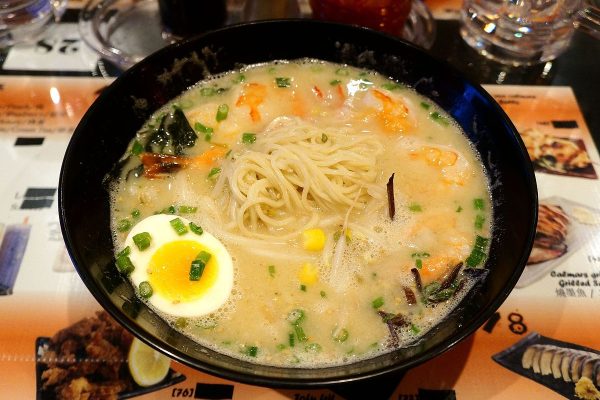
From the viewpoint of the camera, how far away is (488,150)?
2061 millimetres

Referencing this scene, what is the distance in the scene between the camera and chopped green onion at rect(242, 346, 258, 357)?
5.18ft

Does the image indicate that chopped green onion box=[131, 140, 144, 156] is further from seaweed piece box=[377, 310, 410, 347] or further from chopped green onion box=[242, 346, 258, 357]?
seaweed piece box=[377, 310, 410, 347]

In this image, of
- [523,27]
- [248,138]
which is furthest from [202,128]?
[523,27]

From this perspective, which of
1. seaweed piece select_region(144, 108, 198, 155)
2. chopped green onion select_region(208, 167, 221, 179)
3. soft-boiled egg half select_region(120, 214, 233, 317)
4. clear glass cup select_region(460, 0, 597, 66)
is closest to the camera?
soft-boiled egg half select_region(120, 214, 233, 317)

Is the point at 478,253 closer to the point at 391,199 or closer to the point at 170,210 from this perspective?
the point at 391,199

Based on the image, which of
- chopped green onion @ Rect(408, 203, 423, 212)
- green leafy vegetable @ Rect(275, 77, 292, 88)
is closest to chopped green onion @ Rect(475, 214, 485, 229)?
chopped green onion @ Rect(408, 203, 423, 212)

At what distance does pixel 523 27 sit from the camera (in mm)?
2861

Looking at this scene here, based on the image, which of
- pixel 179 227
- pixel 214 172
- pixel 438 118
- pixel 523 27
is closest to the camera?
pixel 179 227

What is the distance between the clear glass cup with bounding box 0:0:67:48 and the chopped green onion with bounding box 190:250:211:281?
201 centimetres

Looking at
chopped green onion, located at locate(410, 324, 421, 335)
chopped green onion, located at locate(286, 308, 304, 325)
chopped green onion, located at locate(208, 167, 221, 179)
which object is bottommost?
chopped green onion, located at locate(286, 308, 304, 325)

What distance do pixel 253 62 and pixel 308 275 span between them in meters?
1.17

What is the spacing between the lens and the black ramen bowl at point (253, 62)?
1442 millimetres

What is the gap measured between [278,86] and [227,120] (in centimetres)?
33

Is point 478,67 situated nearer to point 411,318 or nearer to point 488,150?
point 488,150
